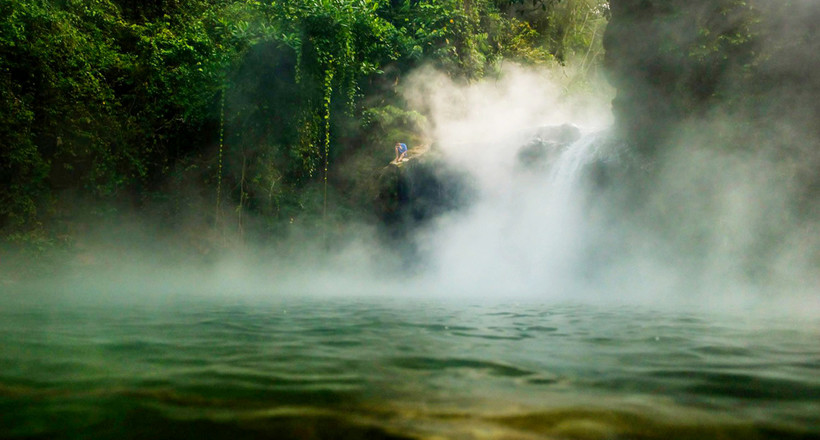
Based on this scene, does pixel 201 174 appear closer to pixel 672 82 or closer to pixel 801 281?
pixel 672 82

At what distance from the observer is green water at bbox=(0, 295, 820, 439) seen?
4.99 feet

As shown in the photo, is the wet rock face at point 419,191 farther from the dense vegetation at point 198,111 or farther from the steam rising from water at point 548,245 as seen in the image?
the dense vegetation at point 198,111

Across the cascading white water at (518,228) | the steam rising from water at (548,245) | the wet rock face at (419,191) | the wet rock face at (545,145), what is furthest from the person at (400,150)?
the wet rock face at (545,145)

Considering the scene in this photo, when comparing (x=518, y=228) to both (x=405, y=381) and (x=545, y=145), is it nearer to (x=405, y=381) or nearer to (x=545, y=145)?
(x=545, y=145)

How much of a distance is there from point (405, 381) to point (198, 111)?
1490 cm

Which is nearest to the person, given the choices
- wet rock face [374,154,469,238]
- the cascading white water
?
wet rock face [374,154,469,238]

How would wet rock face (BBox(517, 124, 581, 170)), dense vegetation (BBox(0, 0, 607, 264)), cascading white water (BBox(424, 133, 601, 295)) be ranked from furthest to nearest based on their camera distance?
1. wet rock face (BBox(517, 124, 581, 170))
2. dense vegetation (BBox(0, 0, 607, 264))
3. cascading white water (BBox(424, 133, 601, 295))

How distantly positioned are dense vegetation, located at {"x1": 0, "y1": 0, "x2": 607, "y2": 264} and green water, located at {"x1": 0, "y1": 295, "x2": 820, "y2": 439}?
450 inches

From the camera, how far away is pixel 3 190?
42.6 ft

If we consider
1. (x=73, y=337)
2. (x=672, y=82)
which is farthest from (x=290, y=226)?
(x=73, y=337)

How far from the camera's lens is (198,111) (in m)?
15.1

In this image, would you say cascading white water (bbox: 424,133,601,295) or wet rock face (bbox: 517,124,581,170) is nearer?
cascading white water (bbox: 424,133,601,295)

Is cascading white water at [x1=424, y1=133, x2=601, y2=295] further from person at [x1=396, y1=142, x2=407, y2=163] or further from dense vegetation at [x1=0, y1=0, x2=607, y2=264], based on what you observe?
dense vegetation at [x1=0, y1=0, x2=607, y2=264]

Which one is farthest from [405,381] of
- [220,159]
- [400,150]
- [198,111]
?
[198,111]
